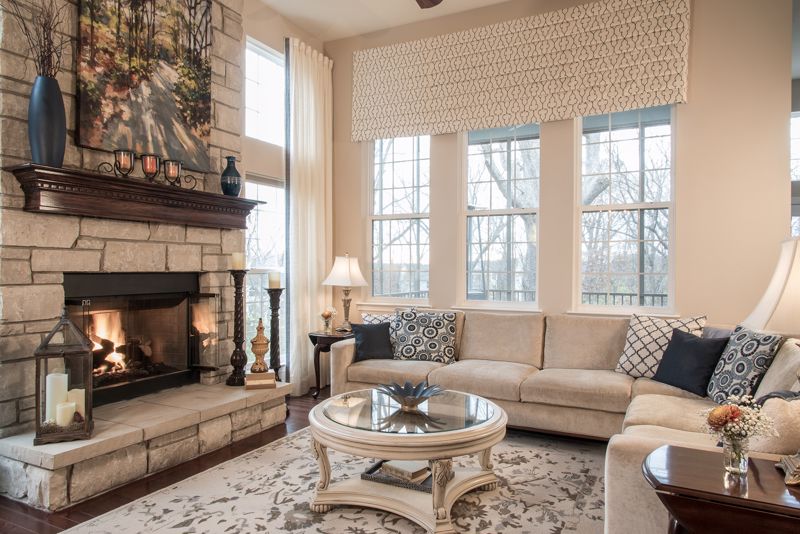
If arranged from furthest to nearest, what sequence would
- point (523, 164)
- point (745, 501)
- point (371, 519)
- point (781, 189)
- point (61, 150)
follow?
point (523, 164) → point (781, 189) → point (61, 150) → point (371, 519) → point (745, 501)

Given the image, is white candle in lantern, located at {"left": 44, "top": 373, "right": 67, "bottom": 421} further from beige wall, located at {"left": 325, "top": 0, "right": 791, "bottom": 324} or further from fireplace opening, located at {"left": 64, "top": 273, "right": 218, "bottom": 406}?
beige wall, located at {"left": 325, "top": 0, "right": 791, "bottom": 324}

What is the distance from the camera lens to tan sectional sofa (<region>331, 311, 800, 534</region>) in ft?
6.64

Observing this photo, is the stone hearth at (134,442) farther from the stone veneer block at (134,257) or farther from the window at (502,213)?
the window at (502,213)

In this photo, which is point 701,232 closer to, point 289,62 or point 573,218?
point 573,218

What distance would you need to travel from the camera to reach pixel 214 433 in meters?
3.48

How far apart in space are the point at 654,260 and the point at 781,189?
3.35 ft

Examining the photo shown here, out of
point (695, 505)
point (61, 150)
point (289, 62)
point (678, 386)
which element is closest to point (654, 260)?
point (678, 386)

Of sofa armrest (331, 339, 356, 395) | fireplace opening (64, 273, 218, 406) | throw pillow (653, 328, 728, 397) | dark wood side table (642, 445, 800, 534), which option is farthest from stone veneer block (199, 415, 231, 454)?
throw pillow (653, 328, 728, 397)

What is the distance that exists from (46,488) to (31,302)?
3.32 ft

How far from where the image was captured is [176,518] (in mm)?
2521

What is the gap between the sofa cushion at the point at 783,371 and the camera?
246 cm

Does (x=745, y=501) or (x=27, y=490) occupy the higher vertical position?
(x=745, y=501)

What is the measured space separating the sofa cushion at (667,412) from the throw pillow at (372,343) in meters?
2.03

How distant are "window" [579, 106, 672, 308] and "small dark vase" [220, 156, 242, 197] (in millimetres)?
3003
